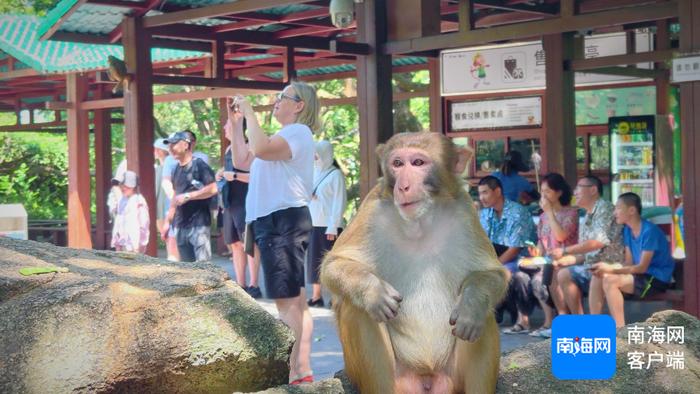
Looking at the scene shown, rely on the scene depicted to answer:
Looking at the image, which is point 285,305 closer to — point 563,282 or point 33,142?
point 563,282

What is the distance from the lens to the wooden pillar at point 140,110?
9906mm

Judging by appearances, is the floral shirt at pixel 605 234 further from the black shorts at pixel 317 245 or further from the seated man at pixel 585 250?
the black shorts at pixel 317 245

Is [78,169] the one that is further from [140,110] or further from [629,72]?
[629,72]

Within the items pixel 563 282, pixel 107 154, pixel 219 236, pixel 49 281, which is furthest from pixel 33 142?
pixel 49 281

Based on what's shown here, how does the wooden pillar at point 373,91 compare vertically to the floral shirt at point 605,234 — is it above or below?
above

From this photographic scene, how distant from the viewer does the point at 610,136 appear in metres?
11.3

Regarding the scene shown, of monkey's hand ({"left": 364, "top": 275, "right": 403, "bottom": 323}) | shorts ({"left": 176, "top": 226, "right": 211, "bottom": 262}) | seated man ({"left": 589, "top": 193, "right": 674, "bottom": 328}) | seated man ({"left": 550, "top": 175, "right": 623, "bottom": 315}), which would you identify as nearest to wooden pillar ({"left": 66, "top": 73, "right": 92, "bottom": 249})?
shorts ({"left": 176, "top": 226, "right": 211, "bottom": 262})

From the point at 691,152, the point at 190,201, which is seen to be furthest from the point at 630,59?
the point at 190,201

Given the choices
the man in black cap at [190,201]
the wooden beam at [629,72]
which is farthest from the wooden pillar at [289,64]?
the wooden beam at [629,72]

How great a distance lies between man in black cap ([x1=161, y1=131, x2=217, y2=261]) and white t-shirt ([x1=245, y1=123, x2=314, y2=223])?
3.20 meters

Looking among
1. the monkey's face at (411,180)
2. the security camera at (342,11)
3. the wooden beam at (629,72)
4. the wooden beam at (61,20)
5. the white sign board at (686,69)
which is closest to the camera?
the monkey's face at (411,180)

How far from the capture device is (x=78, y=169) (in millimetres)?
14242

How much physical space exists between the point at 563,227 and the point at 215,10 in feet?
11.3

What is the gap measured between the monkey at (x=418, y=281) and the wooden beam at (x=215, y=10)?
4.36 metres
